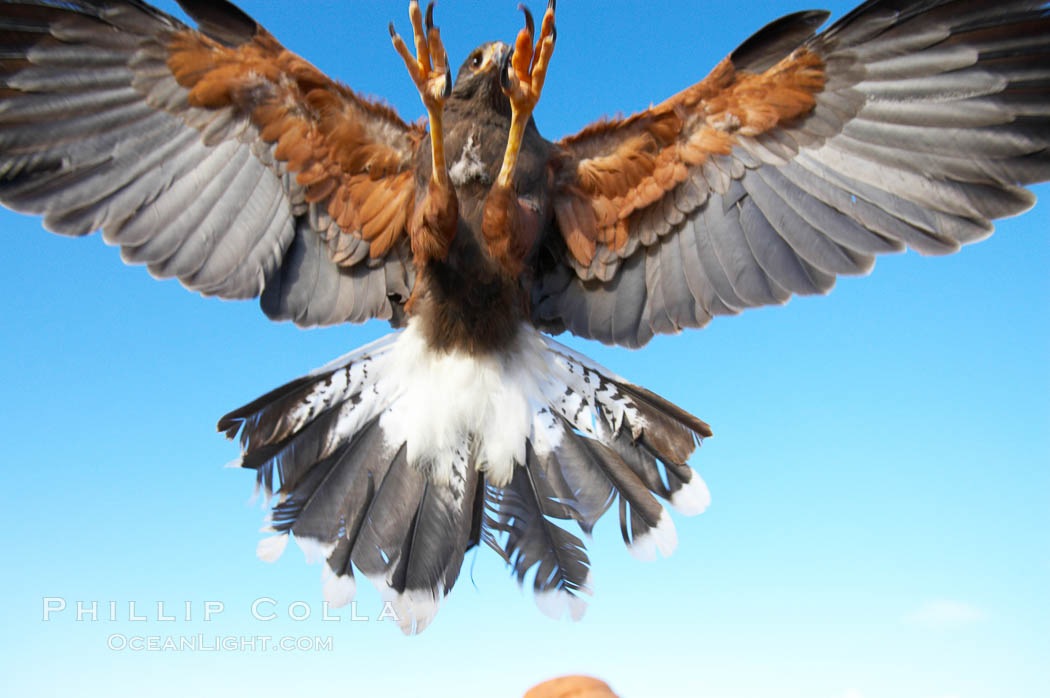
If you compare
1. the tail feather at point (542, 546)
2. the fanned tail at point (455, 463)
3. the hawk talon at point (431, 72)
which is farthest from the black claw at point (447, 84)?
the tail feather at point (542, 546)

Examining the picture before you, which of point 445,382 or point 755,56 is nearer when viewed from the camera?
point 755,56

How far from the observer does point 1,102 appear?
10.4ft

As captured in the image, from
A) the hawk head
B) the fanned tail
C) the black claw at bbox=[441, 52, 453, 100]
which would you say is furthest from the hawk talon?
the fanned tail

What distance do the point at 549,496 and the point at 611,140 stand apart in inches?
63.2

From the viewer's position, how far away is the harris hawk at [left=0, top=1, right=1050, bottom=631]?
3076 mm

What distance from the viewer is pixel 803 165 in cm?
332

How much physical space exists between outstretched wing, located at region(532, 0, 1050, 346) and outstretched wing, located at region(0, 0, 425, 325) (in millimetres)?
886

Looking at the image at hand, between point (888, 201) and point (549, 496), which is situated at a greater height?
point (888, 201)

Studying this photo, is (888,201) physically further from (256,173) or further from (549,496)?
(256,173)

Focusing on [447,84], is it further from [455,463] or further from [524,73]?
[455,463]

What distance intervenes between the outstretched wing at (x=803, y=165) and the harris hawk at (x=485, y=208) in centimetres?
1

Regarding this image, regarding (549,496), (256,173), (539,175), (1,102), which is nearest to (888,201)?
(539,175)

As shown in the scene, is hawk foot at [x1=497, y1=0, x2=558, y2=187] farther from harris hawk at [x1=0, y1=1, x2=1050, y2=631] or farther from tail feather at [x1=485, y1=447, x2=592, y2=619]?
tail feather at [x1=485, y1=447, x2=592, y2=619]

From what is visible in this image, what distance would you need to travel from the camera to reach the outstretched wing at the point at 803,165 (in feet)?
9.84
